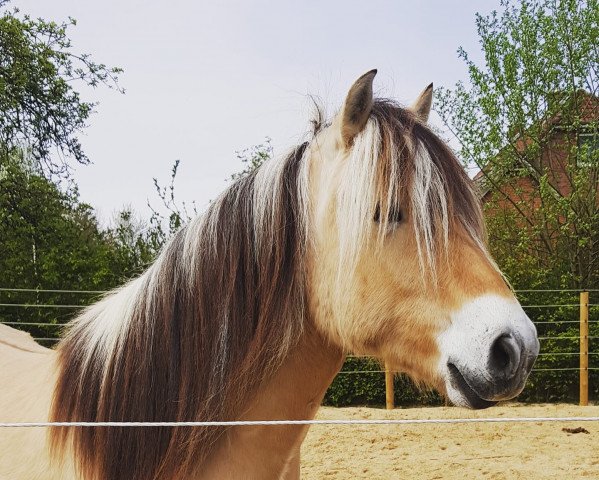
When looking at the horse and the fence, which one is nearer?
the horse

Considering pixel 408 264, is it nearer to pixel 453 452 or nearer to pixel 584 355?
pixel 453 452

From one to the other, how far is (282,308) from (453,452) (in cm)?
510

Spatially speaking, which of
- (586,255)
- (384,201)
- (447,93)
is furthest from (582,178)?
(384,201)

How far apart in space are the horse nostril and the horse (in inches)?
4.1

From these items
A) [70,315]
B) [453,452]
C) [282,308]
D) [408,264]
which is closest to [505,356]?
[408,264]

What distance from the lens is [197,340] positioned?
162cm

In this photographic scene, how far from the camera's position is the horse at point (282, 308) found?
1.50 m

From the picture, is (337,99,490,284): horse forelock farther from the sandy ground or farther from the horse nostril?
the sandy ground

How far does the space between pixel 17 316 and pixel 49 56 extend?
720cm

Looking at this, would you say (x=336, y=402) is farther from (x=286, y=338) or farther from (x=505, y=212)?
(x=286, y=338)

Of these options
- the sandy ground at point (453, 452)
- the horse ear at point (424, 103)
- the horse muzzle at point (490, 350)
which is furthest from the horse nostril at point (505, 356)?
the sandy ground at point (453, 452)

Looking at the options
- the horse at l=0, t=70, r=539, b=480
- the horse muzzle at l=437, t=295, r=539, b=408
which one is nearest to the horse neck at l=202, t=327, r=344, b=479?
the horse at l=0, t=70, r=539, b=480

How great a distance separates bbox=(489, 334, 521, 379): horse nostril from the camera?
51.1 inches

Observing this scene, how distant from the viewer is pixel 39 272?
8.88 m
